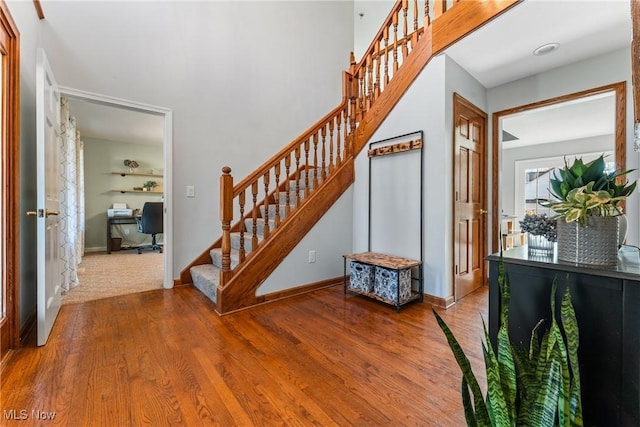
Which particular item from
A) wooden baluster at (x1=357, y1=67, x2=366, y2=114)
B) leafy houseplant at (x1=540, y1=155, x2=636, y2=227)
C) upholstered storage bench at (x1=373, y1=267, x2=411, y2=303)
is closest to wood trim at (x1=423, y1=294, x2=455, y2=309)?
upholstered storage bench at (x1=373, y1=267, x2=411, y2=303)

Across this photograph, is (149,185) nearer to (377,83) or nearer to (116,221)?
(116,221)

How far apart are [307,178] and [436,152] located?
4.13ft

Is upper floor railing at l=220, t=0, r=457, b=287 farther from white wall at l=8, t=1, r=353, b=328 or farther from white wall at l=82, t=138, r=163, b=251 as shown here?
white wall at l=82, t=138, r=163, b=251

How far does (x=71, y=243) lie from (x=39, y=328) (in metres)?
1.77

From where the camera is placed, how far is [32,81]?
84.4 inches

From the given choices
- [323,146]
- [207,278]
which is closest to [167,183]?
[207,278]

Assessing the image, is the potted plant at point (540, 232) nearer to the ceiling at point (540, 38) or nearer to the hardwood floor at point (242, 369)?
the hardwood floor at point (242, 369)

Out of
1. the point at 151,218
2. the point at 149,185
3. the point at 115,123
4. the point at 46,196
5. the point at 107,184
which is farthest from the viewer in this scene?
the point at 149,185

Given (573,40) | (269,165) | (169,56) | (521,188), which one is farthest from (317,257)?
(521,188)

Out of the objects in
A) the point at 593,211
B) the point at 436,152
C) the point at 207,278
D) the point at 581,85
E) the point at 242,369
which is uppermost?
the point at 581,85

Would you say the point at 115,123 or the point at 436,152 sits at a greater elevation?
the point at 115,123

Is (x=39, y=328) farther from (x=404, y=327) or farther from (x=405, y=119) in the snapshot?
(x=405, y=119)

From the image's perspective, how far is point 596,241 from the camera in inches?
40.0

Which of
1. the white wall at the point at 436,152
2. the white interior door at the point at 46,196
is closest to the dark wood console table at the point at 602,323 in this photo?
the white wall at the point at 436,152
